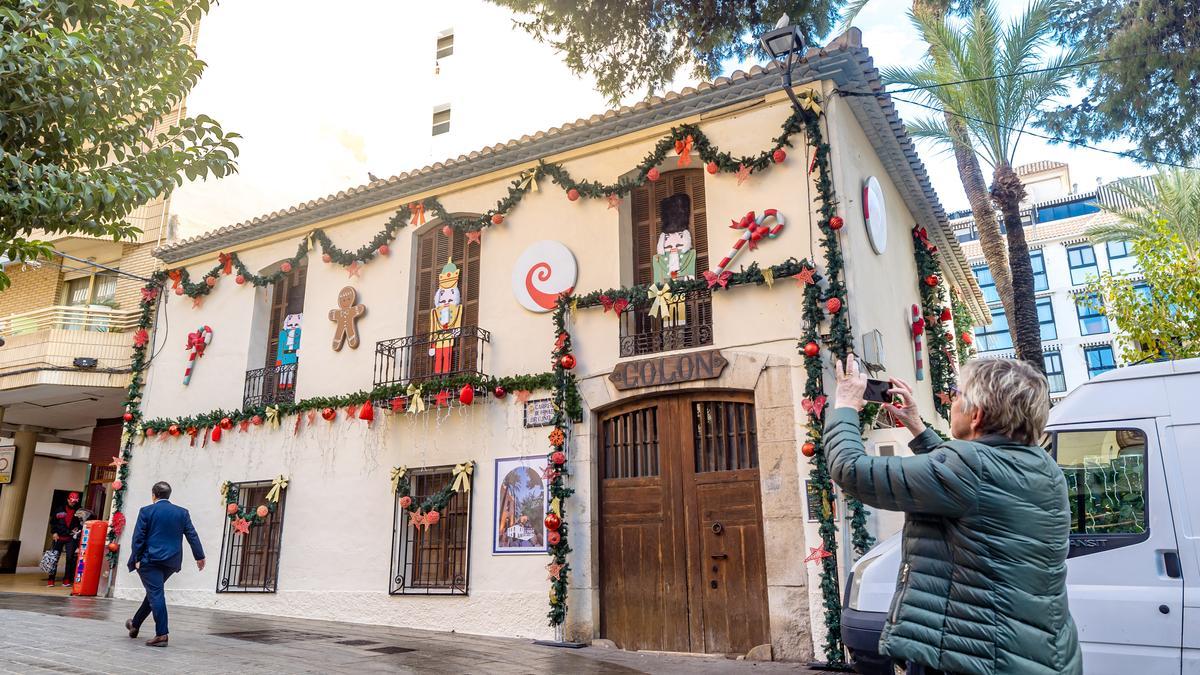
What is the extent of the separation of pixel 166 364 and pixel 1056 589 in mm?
15374

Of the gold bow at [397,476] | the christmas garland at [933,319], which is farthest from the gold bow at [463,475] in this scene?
the christmas garland at [933,319]

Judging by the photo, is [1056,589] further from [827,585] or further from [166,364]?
[166,364]

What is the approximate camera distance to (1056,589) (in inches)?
91.0

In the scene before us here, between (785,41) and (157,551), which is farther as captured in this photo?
(785,41)

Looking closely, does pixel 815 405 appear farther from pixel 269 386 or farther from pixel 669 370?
pixel 269 386


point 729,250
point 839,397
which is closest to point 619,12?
point 729,250

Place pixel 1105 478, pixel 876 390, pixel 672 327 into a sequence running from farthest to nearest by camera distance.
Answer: pixel 672 327 → pixel 1105 478 → pixel 876 390

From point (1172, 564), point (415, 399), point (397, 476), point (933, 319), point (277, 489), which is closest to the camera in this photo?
point (1172, 564)

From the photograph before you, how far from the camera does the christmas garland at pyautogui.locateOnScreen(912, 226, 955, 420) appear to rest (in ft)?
43.3

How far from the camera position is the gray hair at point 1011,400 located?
8.03 ft

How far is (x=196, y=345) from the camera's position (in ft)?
46.7

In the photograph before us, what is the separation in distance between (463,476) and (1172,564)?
7972 millimetres

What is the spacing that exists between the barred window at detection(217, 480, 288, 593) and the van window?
35.1 ft

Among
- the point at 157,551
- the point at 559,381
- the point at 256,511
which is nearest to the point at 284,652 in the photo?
the point at 157,551
